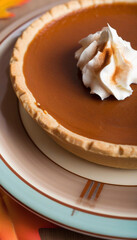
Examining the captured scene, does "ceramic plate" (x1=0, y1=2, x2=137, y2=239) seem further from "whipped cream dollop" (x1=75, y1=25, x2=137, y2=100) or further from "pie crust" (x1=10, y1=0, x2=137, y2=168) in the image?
"whipped cream dollop" (x1=75, y1=25, x2=137, y2=100)

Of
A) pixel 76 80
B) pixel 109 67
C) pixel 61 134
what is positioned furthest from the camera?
pixel 76 80

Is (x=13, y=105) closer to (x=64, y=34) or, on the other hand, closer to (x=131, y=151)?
(x=64, y=34)

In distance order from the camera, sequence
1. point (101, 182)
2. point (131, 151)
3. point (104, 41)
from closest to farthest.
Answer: point (131, 151) → point (101, 182) → point (104, 41)

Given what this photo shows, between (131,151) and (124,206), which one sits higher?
(131,151)

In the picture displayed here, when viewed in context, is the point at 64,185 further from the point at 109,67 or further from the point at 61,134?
the point at 109,67

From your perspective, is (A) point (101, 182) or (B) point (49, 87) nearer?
(A) point (101, 182)

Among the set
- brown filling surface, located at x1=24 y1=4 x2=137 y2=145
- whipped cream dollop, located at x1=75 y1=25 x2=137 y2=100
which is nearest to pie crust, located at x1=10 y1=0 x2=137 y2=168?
brown filling surface, located at x1=24 y1=4 x2=137 y2=145

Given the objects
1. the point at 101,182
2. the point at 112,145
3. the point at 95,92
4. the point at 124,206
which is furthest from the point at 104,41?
the point at 124,206

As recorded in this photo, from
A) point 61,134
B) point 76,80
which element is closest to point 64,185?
point 61,134
